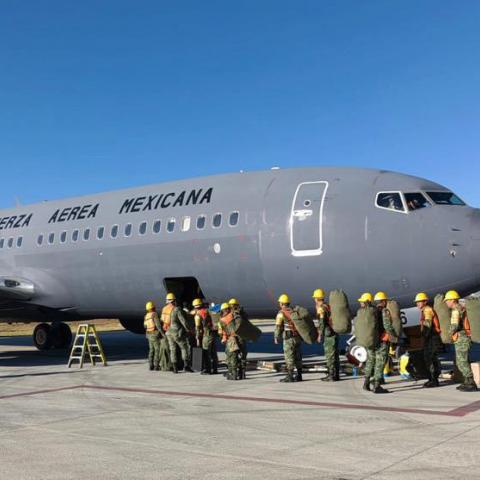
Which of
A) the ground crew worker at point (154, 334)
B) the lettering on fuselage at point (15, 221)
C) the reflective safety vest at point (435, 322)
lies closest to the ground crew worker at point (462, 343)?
the reflective safety vest at point (435, 322)

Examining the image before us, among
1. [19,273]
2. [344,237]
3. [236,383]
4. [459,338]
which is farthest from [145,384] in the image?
[19,273]

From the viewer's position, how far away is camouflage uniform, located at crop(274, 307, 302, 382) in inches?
517

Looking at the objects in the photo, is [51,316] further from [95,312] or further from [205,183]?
[205,183]

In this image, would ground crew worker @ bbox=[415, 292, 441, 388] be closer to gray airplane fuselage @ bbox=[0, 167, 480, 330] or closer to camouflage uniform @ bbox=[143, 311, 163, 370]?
gray airplane fuselage @ bbox=[0, 167, 480, 330]

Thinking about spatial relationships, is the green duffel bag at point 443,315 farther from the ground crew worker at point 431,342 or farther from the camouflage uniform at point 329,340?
the camouflage uniform at point 329,340

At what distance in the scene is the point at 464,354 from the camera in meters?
11.4

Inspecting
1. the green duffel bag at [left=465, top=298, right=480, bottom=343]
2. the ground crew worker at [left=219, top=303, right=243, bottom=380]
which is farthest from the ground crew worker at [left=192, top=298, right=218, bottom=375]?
the green duffel bag at [left=465, top=298, right=480, bottom=343]

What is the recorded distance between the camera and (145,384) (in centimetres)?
1346

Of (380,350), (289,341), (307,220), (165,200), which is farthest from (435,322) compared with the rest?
(165,200)

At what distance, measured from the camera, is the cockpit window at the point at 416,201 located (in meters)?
14.0

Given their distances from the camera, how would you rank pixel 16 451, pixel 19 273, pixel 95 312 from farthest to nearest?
pixel 19 273 < pixel 95 312 < pixel 16 451

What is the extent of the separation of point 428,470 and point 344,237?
865cm

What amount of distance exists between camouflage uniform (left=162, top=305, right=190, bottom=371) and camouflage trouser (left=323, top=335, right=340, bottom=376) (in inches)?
158

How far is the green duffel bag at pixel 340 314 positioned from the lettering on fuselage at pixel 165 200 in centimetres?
564
